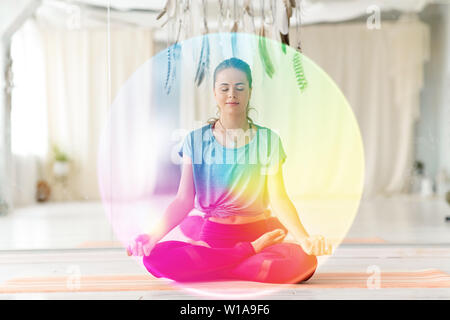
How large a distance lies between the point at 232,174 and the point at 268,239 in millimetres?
295

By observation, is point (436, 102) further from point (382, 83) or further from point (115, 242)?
point (115, 242)

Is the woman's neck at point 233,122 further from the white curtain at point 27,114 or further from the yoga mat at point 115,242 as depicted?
the white curtain at point 27,114

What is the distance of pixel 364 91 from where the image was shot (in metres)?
4.73

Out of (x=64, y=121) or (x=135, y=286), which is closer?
(x=135, y=286)

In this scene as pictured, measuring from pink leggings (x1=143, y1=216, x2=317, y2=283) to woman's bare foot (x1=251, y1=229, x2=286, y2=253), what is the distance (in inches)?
0.8

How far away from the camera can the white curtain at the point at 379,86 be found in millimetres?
4316

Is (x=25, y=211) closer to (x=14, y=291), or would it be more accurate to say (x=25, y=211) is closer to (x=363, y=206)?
(x=14, y=291)

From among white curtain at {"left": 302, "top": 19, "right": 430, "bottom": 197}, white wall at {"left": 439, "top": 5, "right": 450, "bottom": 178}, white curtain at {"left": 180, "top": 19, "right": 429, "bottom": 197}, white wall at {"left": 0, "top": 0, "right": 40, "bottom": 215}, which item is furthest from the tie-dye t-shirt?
white wall at {"left": 0, "top": 0, "right": 40, "bottom": 215}

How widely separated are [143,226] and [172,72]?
4.35ft

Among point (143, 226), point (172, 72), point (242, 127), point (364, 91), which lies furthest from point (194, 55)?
point (364, 91)

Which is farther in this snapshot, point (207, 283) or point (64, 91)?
point (64, 91)

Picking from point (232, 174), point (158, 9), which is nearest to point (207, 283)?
point (232, 174)

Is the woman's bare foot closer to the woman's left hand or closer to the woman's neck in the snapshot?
the woman's left hand

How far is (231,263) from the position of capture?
186 cm
